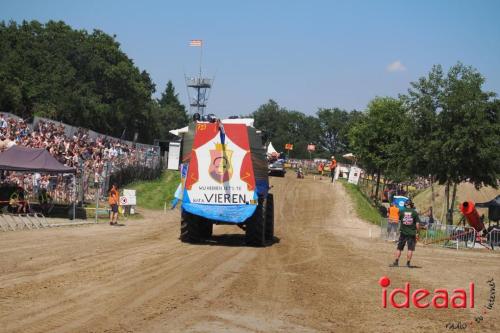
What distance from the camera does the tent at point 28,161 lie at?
23969mm

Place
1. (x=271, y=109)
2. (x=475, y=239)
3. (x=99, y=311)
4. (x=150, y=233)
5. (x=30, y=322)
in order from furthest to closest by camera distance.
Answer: (x=271, y=109)
(x=475, y=239)
(x=150, y=233)
(x=99, y=311)
(x=30, y=322)

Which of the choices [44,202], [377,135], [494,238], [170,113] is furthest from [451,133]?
[170,113]

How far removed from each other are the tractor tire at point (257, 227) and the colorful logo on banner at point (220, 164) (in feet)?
4.35

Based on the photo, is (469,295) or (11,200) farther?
(11,200)

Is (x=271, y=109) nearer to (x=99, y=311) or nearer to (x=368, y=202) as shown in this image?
(x=368, y=202)

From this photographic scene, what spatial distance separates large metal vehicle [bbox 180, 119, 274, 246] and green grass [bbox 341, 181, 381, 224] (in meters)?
18.3

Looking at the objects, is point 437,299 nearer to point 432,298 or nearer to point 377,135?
point 432,298

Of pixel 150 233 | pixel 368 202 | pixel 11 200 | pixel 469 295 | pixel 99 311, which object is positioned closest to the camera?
pixel 99 311

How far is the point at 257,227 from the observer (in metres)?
19.1

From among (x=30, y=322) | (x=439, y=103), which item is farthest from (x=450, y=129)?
(x=30, y=322)

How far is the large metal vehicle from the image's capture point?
1839 centimetres

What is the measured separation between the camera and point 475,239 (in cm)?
2595

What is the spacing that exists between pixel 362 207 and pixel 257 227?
66.3 ft

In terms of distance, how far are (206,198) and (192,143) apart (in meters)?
1.72
